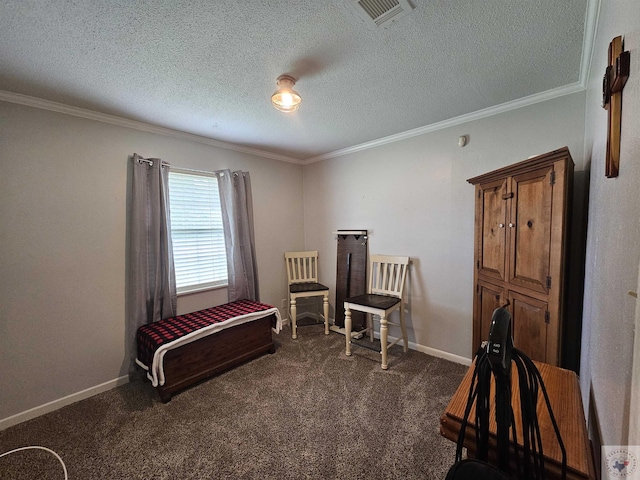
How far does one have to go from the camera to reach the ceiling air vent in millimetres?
1193

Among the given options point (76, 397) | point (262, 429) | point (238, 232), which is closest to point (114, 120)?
point (238, 232)

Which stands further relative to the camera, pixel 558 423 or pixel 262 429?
pixel 262 429

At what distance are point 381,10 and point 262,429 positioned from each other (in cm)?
253

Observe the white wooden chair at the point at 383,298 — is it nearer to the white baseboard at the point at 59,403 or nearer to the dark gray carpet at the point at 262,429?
the dark gray carpet at the point at 262,429

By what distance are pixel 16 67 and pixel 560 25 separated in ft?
9.95

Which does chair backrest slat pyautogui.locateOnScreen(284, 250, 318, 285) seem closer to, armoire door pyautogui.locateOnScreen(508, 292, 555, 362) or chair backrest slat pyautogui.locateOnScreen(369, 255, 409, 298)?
chair backrest slat pyautogui.locateOnScreen(369, 255, 409, 298)

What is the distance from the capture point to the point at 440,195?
2668 millimetres

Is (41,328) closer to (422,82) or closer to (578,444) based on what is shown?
(578,444)

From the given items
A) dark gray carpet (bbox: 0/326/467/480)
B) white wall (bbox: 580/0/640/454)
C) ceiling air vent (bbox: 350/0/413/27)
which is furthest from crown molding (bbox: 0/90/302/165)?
white wall (bbox: 580/0/640/454)

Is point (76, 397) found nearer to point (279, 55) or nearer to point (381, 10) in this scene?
point (279, 55)

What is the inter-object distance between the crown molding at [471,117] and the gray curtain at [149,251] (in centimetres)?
212

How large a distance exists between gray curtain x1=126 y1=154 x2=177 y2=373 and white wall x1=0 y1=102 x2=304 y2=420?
10cm

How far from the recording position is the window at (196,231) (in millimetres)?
2799

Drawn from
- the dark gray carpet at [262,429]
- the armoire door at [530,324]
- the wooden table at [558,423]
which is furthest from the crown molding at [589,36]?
the dark gray carpet at [262,429]
